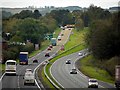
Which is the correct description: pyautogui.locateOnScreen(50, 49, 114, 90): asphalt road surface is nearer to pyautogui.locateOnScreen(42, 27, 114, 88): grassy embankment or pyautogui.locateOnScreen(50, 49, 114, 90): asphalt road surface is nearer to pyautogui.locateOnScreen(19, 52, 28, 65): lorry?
pyautogui.locateOnScreen(42, 27, 114, 88): grassy embankment

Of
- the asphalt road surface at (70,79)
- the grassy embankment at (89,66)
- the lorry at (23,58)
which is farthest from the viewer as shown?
the lorry at (23,58)

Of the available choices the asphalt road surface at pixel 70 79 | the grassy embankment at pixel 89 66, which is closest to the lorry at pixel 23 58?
the grassy embankment at pixel 89 66

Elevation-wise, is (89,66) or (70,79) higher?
(70,79)

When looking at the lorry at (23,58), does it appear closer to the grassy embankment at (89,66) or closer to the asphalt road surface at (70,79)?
the grassy embankment at (89,66)

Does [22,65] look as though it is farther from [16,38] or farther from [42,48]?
[42,48]

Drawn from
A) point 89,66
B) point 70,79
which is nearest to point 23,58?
point 89,66

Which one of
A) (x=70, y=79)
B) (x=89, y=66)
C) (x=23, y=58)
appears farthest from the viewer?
(x=23, y=58)

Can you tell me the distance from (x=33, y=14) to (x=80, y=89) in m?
148

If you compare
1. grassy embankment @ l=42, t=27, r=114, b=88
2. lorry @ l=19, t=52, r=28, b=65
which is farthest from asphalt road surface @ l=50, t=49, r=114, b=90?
lorry @ l=19, t=52, r=28, b=65

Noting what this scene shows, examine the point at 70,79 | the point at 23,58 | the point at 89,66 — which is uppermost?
the point at 70,79

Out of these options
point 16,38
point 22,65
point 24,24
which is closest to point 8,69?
point 22,65

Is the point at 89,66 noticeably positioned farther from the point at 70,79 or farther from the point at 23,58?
the point at 70,79

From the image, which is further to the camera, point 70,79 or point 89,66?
point 89,66

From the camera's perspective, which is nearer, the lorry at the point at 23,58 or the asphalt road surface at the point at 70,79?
the asphalt road surface at the point at 70,79
